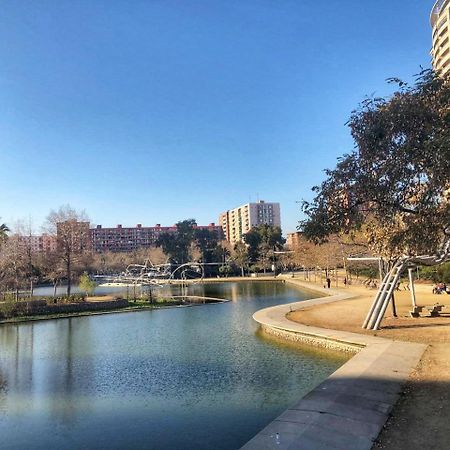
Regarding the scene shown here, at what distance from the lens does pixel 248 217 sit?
556ft

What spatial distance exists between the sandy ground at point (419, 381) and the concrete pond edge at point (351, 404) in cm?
28

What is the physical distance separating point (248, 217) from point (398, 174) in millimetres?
159813

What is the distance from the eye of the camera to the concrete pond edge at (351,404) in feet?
27.1

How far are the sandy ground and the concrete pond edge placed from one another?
276mm

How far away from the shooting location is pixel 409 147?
925 cm

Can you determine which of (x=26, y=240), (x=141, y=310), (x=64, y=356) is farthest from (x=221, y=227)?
(x=64, y=356)

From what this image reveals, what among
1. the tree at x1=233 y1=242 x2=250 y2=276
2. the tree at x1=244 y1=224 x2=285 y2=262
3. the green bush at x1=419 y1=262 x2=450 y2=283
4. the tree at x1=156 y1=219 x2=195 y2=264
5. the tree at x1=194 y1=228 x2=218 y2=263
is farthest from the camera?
the tree at x1=156 y1=219 x2=195 y2=264

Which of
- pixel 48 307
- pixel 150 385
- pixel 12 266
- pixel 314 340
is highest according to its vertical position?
pixel 12 266

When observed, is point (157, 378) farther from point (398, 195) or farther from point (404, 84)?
point (404, 84)

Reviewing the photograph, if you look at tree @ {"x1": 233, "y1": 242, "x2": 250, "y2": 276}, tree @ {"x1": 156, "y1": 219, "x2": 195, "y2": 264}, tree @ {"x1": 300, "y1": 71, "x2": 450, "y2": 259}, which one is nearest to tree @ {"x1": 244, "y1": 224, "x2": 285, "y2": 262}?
tree @ {"x1": 233, "y1": 242, "x2": 250, "y2": 276}

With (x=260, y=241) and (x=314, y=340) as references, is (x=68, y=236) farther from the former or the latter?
(x=260, y=241)

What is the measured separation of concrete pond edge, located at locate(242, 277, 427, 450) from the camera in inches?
325

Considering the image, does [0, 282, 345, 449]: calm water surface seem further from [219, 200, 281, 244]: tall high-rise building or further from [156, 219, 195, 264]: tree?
[219, 200, 281, 244]: tall high-rise building

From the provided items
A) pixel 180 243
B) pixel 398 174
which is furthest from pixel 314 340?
pixel 180 243
